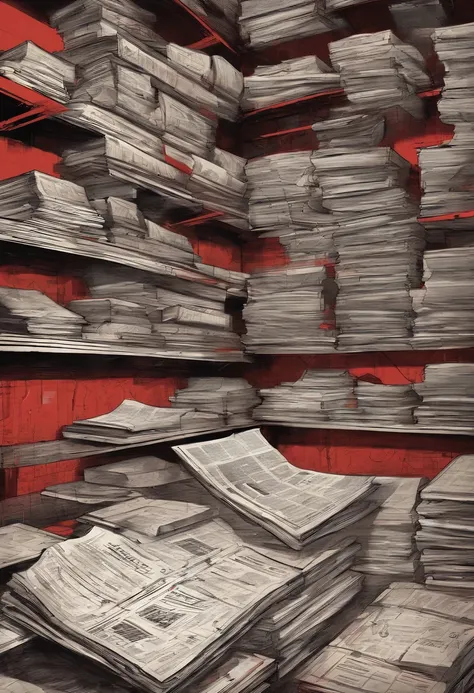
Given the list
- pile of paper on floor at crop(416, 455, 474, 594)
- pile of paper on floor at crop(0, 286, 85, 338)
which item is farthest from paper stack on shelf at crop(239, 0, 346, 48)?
pile of paper on floor at crop(416, 455, 474, 594)

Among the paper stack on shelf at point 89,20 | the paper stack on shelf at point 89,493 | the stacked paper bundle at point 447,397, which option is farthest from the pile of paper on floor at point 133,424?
the paper stack on shelf at point 89,20

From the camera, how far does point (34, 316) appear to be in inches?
63.7

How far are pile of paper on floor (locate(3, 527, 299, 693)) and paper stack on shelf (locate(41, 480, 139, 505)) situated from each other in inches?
11.9

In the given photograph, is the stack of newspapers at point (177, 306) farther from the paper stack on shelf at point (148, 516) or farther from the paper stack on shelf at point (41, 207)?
the paper stack on shelf at point (148, 516)

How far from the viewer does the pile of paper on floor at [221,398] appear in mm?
2316

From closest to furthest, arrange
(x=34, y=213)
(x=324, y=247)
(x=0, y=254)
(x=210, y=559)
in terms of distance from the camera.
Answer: (x=210, y=559) → (x=34, y=213) → (x=0, y=254) → (x=324, y=247)

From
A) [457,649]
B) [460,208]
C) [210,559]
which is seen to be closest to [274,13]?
[460,208]

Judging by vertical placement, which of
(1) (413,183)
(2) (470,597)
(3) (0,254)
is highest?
(1) (413,183)

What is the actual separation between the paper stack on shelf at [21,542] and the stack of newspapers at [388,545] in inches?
30.3

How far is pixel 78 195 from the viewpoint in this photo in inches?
70.2

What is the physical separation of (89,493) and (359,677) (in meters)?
0.91

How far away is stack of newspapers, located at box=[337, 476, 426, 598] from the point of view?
5.82ft

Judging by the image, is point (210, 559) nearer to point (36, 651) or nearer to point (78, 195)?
point (36, 651)

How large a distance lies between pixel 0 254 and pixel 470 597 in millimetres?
1499
